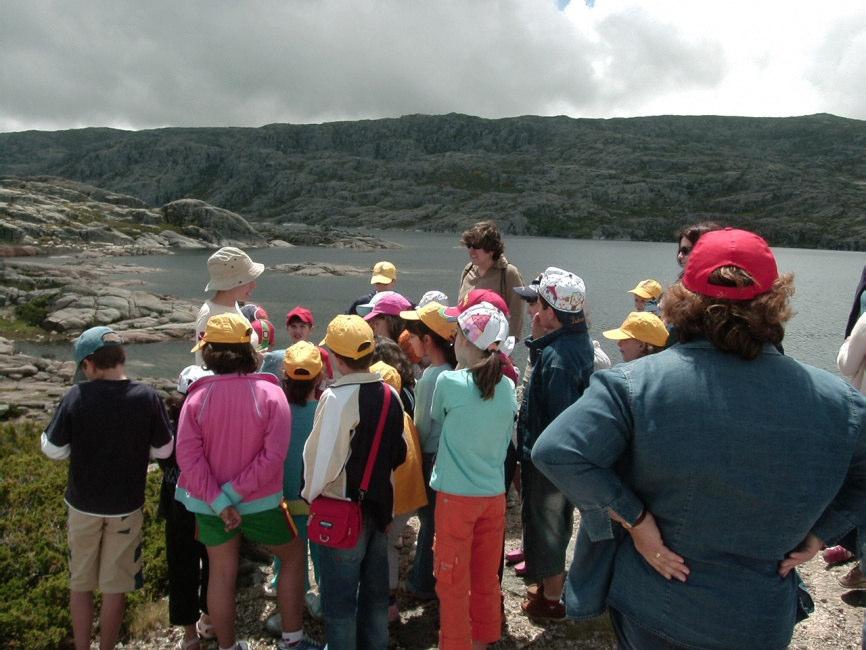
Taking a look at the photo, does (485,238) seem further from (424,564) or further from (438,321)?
(424,564)

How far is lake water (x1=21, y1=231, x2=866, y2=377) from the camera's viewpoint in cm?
2639

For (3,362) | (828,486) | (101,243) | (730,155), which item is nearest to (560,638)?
(828,486)

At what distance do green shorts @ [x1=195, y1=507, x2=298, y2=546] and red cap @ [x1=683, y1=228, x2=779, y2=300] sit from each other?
3.26 m

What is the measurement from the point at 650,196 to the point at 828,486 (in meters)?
173

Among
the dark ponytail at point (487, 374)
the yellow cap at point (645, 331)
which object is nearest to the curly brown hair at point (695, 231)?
the yellow cap at point (645, 331)

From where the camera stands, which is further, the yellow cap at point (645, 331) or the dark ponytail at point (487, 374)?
the yellow cap at point (645, 331)

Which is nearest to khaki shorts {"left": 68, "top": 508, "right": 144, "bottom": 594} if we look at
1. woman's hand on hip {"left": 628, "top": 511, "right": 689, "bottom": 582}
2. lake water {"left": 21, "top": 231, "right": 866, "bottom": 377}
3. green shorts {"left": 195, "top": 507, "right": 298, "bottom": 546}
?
green shorts {"left": 195, "top": 507, "right": 298, "bottom": 546}

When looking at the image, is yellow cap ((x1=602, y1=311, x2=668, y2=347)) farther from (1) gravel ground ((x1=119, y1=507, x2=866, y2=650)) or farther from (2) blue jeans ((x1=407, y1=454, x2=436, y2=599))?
(1) gravel ground ((x1=119, y1=507, x2=866, y2=650))

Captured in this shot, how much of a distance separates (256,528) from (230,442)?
2.21 feet

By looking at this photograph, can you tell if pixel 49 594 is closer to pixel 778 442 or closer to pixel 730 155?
pixel 778 442

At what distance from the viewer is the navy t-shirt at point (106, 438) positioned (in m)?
4.05

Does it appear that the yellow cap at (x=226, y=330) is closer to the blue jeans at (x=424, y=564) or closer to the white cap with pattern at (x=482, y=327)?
the white cap with pattern at (x=482, y=327)

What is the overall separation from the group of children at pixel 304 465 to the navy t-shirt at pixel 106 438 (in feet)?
0.03

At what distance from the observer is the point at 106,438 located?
408cm
